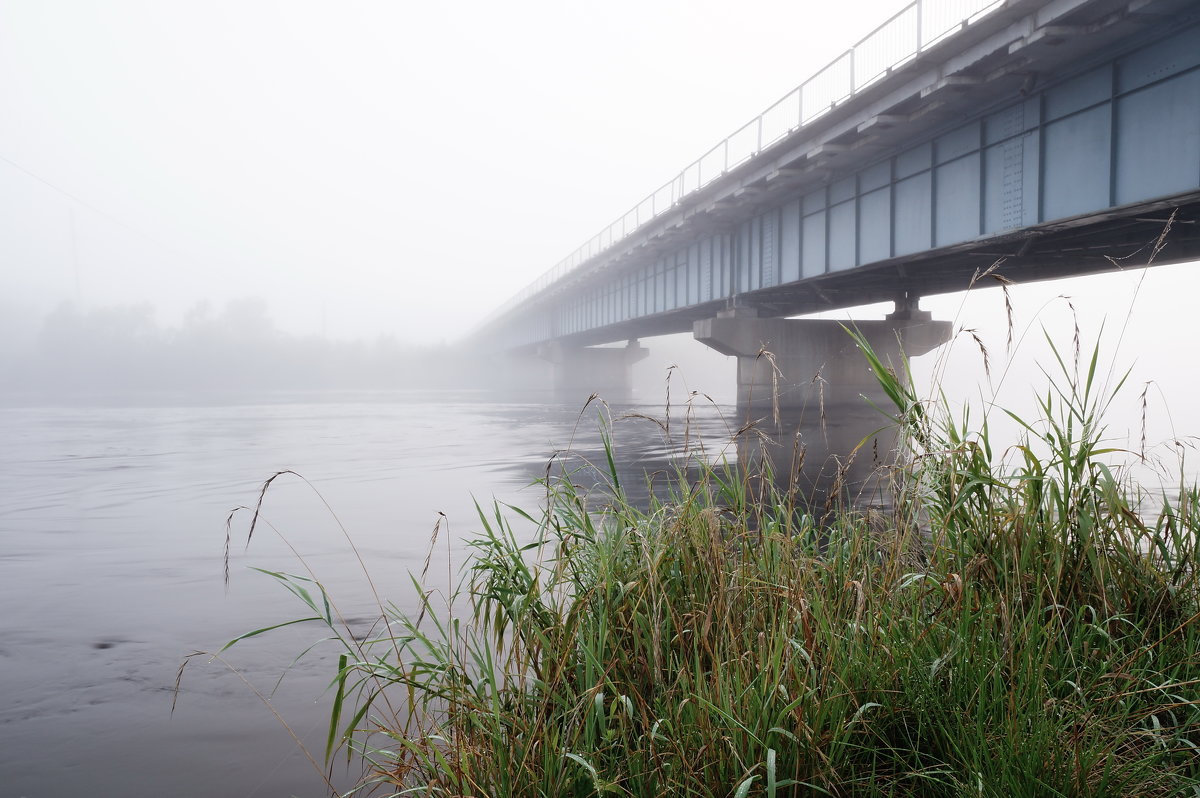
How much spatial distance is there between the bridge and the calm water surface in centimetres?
393

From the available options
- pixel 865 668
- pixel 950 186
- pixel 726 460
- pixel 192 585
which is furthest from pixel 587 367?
pixel 865 668

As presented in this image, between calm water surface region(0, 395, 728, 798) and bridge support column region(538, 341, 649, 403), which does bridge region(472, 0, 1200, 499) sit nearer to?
calm water surface region(0, 395, 728, 798)

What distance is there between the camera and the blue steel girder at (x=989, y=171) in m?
13.5

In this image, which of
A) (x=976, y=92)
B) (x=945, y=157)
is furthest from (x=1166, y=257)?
(x=976, y=92)

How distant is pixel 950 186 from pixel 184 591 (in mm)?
19047

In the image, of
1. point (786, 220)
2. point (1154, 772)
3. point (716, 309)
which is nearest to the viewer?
point (1154, 772)

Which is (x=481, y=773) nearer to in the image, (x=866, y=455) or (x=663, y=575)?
(x=663, y=575)

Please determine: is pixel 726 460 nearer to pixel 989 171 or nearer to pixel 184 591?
pixel 184 591

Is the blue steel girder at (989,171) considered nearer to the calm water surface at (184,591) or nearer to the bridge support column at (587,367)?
the calm water surface at (184,591)

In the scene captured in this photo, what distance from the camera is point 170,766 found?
14.1 feet

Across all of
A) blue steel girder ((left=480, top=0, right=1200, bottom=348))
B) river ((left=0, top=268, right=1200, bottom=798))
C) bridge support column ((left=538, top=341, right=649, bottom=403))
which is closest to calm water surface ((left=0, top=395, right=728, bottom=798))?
river ((left=0, top=268, right=1200, bottom=798))

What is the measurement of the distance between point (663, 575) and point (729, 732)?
3.38ft

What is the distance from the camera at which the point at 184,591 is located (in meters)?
8.19

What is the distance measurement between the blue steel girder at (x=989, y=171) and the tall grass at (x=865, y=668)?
7252mm
